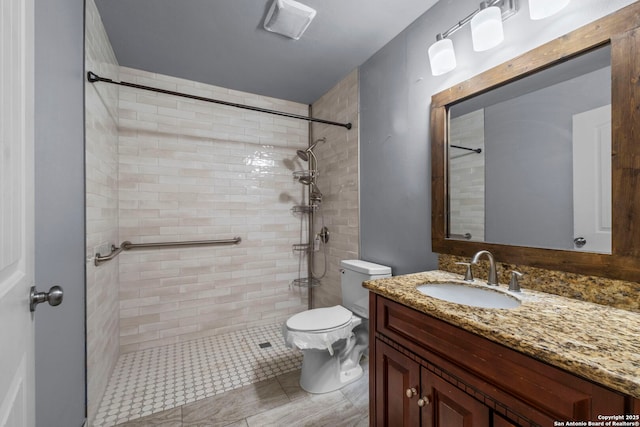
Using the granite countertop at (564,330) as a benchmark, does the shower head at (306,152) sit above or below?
above

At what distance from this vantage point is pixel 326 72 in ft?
7.48

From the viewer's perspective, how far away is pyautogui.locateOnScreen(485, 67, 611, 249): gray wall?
1.06 meters

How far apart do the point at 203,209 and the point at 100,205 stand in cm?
87

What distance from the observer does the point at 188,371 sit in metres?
1.95

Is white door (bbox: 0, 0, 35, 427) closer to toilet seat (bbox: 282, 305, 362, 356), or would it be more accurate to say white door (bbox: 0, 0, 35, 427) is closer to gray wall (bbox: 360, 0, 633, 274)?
toilet seat (bbox: 282, 305, 362, 356)

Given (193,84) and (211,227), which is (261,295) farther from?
(193,84)

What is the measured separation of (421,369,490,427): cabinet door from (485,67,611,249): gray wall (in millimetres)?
705

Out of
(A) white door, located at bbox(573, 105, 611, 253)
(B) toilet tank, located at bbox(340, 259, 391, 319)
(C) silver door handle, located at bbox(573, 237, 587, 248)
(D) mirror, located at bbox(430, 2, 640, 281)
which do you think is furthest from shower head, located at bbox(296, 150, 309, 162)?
(C) silver door handle, located at bbox(573, 237, 587, 248)

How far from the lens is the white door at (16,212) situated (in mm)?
548

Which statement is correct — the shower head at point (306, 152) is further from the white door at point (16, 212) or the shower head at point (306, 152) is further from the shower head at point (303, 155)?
the white door at point (16, 212)

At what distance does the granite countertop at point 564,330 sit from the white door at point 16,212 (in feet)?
3.64

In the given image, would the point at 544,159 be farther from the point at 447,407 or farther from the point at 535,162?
the point at 447,407

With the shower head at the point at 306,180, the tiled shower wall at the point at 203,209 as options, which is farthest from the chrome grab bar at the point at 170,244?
the shower head at the point at 306,180

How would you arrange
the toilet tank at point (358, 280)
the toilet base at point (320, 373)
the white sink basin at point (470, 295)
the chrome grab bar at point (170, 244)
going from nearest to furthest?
the white sink basin at point (470, 295) < the toilet base at point (320, 373) < the toilet tank at point (358, 280) < the chrome grab bar at point (170, 244)
